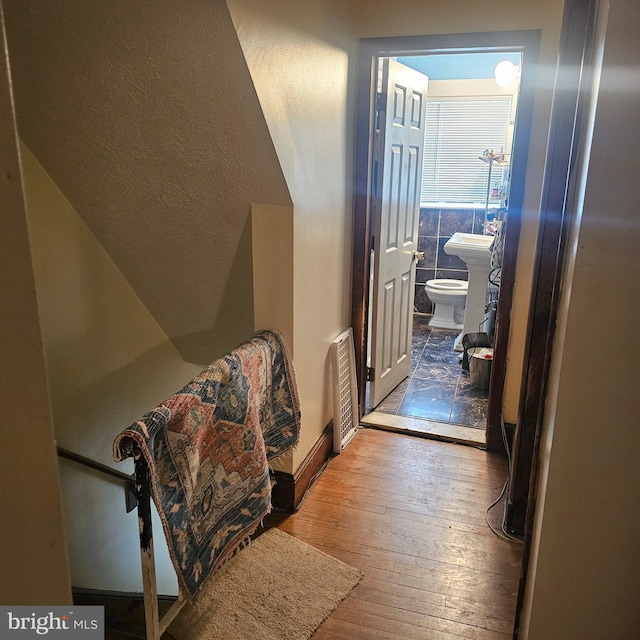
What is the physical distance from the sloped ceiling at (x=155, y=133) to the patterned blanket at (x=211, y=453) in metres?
0.49

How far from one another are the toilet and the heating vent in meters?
2.27

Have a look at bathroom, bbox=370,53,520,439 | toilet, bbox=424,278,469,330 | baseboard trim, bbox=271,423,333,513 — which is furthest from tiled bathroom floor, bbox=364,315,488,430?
baseboard trim, bbox=271,423,333,513

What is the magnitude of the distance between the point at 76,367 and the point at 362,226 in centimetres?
160

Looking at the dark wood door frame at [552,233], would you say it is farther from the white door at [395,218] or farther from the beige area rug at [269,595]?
the white door at [395,218]

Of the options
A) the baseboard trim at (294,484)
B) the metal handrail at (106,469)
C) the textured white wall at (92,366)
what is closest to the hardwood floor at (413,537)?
the baseboard trim at (294,484)

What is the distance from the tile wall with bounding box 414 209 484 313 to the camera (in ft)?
17.3

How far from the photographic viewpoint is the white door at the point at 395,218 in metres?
2.93

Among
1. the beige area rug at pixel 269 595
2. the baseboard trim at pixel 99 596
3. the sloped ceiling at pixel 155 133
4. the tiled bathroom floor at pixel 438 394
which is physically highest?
the sloped ceiling at pixel 155 133

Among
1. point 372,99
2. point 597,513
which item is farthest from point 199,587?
point 372,99

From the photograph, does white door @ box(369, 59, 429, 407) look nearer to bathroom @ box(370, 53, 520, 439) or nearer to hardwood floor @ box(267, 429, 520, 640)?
hardwood floor @ box(267, 429, 520, 640)

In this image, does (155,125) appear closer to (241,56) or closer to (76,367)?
(241,56)

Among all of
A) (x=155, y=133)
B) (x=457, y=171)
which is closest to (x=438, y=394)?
(x=155, y=133)

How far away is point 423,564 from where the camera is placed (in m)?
2.03

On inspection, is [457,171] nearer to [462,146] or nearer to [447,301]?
[462,146]
